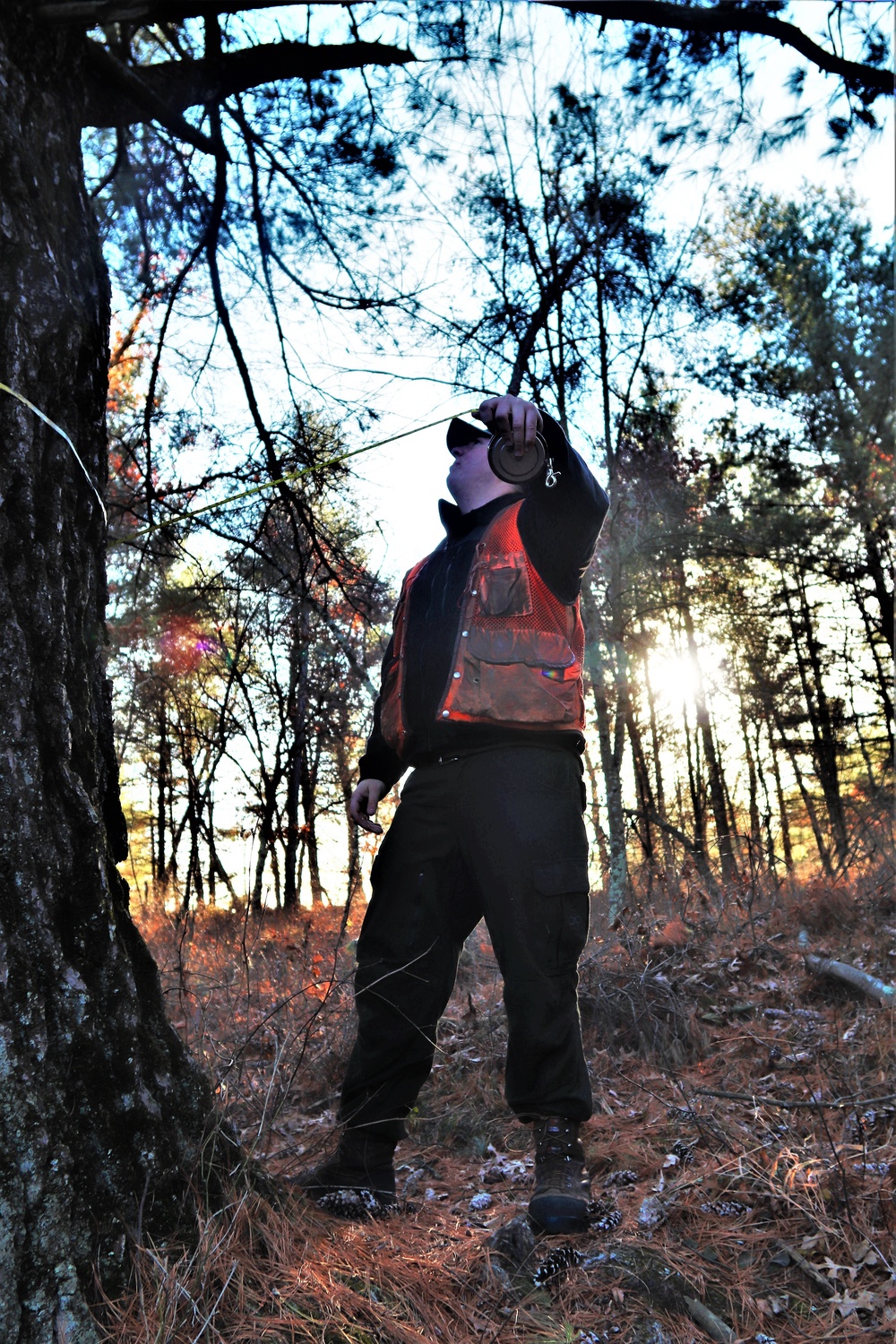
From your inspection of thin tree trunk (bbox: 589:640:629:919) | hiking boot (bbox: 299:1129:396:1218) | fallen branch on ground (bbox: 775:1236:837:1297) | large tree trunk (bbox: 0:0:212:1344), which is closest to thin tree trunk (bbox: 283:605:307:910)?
large tree trunk (bbox: 0:0:212:1344)

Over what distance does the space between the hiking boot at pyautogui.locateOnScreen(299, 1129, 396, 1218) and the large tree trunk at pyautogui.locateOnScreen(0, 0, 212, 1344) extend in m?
0.55

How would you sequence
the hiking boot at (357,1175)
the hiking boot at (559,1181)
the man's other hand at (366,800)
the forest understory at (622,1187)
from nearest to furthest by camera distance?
the forest understory at (622,1187) → the hiking boot at (559,1181) → the hiking boot at (357,1175) → the man's other hand at (366,800)

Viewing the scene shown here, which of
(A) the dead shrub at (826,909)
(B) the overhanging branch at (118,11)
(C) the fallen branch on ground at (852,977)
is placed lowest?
(C) the fallen branch on ground at (852,977)

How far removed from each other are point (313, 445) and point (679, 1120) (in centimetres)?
314

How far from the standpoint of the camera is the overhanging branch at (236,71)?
2861 mm

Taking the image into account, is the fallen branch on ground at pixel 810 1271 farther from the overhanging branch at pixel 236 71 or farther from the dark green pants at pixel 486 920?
the overhanging branch at pixel 236 71

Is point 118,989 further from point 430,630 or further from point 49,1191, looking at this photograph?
point 430,630

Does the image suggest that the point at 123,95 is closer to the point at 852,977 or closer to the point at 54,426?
the point at 54,426

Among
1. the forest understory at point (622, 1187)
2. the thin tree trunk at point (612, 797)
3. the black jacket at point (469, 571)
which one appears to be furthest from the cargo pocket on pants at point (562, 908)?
the thin tree trunk at point (612, 797)

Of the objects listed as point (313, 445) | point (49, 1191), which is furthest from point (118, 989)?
point (313, 445)

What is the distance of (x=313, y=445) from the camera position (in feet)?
13.3

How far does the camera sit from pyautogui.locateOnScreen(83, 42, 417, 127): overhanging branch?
2861mm

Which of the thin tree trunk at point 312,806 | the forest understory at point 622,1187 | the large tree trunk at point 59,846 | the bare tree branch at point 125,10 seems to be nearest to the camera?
the large tree trunk at point 59,846

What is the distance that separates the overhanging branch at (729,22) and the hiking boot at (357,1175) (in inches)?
129
